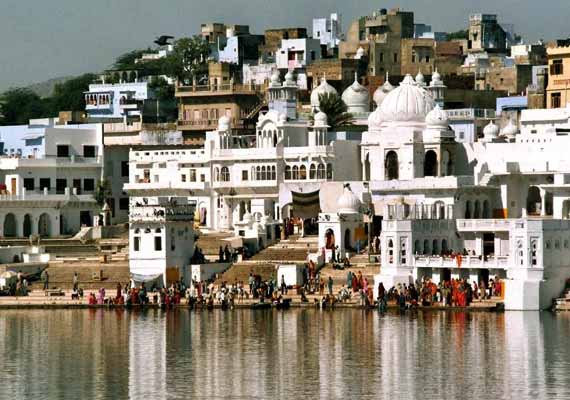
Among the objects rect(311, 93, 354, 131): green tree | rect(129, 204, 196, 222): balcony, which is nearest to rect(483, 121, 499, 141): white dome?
rect(311, 93, 354, 131): green tree

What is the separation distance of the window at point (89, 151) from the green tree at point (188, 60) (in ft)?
59.4

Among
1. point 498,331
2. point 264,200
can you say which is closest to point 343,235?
point 264,200

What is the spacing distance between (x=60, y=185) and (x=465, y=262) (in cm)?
2483

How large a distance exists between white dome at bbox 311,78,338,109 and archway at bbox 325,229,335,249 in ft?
43.6

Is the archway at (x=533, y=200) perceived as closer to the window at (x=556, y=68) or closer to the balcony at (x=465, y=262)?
the balcony at (x=465, y=262)

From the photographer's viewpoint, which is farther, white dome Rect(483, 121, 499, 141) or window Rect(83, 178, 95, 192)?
window Rect(83, 178, 95, 192)

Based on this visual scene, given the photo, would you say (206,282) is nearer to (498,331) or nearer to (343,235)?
(343,235)

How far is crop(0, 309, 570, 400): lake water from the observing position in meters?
51.0

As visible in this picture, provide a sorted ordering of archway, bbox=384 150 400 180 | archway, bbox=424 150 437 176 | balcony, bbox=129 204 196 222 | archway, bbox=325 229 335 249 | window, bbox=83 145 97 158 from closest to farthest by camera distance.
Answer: balcony, bbox=129 204 196 222 → archway, bbox=325 229 335 249 → archway, bbox=424 150 437 176 → archway, bbox=384 150 400 180 → window, bbox=83 145 97 158

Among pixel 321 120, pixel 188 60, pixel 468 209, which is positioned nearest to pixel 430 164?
pixel 468 209

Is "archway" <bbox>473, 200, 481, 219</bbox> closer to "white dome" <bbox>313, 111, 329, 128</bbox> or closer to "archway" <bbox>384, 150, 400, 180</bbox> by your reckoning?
"archway" <bbox>384, 150, 400, 180</bbox>

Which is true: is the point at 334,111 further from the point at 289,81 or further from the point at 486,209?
the point at 486,209

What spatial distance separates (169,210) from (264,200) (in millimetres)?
8460

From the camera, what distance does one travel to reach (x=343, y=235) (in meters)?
74.6
